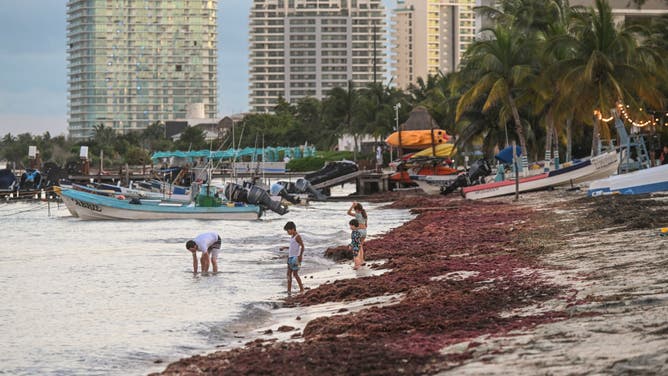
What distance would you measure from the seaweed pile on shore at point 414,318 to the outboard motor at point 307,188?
115 feet

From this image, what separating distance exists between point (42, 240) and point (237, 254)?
11.9m

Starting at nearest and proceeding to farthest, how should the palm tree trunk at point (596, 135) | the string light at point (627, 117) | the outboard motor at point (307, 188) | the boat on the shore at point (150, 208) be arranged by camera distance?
the string light at point (627, 117)
the boat on the shore at point (150, 208)
the palm tree trunk at point (596, 135)
the outboard motor at point (307, 188)

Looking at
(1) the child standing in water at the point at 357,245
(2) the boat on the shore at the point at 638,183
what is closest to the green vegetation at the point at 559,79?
(2) the boat on the shore at the point at 638,183

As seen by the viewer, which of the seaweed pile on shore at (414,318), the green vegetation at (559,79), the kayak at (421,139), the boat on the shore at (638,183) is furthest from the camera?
the kayak at (421,139)

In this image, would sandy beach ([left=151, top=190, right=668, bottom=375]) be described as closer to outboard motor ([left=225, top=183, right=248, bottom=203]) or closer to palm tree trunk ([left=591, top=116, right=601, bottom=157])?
outboard motor ([left=225, top=183, right=248, bottom=203])

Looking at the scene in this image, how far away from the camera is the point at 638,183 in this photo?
3178 cm

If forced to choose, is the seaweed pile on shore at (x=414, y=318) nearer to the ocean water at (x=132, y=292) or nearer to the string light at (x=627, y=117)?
the ocean water at (x=132, y=292)

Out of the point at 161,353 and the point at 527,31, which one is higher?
the point at 527,31

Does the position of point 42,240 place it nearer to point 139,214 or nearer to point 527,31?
point 139,214

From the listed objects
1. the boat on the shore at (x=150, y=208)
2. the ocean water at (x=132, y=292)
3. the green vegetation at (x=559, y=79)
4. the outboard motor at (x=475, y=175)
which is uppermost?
the green vegetation at (x=559, y=79)

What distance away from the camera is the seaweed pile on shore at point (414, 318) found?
1048cm

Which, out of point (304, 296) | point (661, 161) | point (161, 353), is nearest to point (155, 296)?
point (304, 296)

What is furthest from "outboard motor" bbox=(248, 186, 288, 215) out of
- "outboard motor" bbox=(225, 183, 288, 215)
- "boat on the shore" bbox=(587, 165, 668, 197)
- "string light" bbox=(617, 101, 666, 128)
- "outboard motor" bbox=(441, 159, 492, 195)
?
"boat on the shore" bbox=(587, 165, 668, 197)

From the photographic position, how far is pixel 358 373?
393 inches
